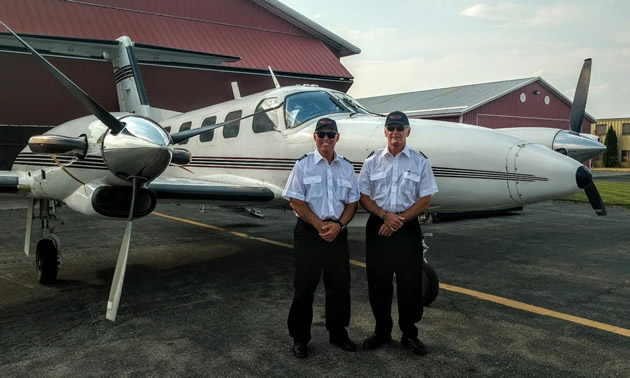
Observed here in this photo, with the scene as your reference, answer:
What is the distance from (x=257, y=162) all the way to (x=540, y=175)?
390cm

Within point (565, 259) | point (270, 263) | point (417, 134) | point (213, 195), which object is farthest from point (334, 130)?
point (565, 259)

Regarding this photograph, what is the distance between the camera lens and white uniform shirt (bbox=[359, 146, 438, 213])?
13.3 feet

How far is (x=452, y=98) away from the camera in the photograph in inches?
1254

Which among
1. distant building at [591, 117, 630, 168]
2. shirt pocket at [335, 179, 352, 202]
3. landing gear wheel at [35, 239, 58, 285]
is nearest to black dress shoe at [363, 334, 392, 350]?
shirt pocket at [335, 179, 352, 202]

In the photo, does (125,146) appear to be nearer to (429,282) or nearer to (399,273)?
(399,273)

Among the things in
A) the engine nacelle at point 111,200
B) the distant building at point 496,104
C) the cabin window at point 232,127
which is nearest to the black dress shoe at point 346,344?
the engine nacelle at point 111,200

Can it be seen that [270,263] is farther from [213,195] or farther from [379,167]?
[379,167]

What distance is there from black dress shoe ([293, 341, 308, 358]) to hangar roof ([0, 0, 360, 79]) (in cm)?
1484

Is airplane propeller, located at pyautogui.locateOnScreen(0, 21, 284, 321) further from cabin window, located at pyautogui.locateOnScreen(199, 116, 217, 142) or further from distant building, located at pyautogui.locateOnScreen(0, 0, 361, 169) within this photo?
distant building, located at pyautogui.locateOnScreen(0, 0, 361, 169)

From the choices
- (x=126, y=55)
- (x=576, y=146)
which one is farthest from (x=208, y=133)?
(x=576, y=146)

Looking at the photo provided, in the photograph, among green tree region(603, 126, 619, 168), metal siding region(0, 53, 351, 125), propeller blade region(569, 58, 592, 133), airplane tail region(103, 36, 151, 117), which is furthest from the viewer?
green tree region(603, 126, 619, 168)

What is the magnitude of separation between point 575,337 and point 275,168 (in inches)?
168

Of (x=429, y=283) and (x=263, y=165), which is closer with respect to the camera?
(x=429, y=283)

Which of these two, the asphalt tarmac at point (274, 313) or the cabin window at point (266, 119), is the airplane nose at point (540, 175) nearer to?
the asphalt tarmac at point (274, 313)
